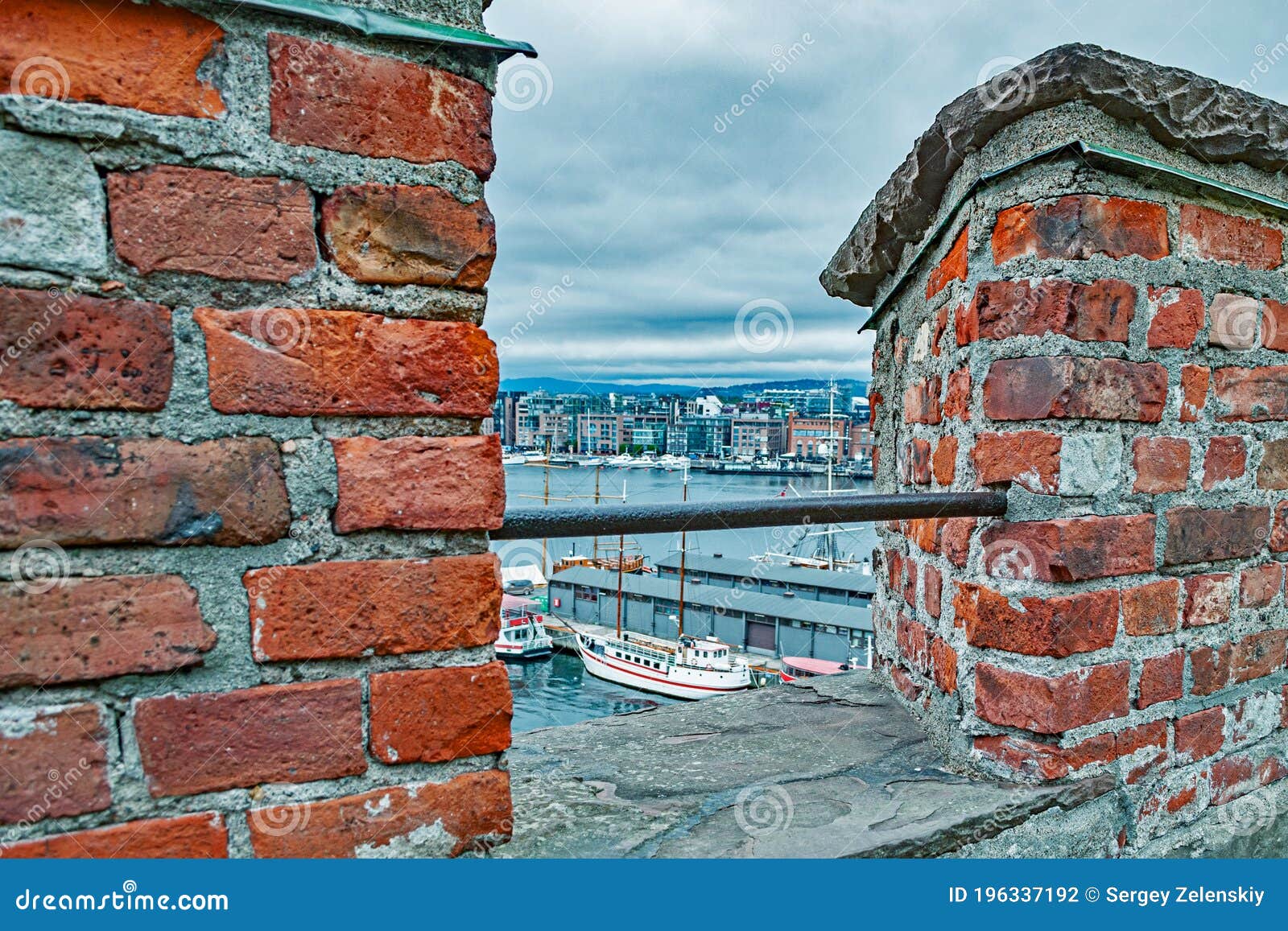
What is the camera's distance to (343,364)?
0.91m

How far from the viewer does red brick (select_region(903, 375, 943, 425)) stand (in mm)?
1734

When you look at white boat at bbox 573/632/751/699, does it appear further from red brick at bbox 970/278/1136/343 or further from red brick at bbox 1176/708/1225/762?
red brick at bbox 970/278/1136/343

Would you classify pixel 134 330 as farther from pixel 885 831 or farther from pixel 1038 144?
pixel 1038 144

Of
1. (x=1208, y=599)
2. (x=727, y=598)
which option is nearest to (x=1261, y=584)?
(x=1208, y=599)

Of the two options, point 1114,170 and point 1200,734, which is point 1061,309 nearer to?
point 1114,170

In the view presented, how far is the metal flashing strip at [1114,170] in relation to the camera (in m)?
1.37

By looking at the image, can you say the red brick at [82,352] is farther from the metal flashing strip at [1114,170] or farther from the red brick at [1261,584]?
the red brick at [1261,584]

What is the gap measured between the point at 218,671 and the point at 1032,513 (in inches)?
52.3

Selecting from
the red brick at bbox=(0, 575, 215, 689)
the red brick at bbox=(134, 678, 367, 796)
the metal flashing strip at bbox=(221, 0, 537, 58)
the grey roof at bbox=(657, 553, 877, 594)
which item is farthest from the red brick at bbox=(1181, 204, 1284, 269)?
the grey roof at bbox=(657, 553, 877, 594)

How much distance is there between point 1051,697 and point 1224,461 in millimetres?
643

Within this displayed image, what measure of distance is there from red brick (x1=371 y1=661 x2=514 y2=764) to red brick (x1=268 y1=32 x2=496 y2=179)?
638 mm

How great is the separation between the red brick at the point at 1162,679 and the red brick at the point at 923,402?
63 centimetres

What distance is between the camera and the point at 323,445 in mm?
918

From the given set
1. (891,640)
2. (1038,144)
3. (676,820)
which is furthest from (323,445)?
(891,640)
